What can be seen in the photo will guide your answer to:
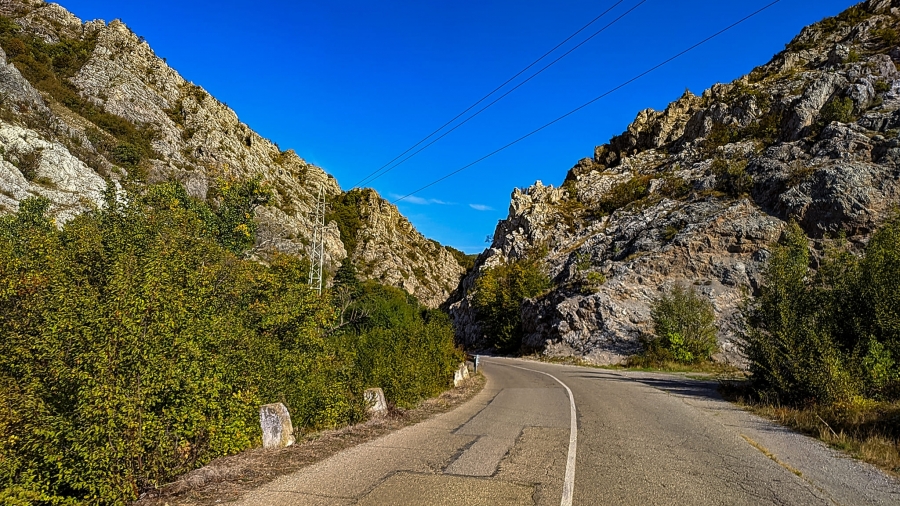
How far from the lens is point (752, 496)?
5.24 m

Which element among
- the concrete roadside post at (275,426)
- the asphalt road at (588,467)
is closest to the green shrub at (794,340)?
the asphalt road at (588,467)

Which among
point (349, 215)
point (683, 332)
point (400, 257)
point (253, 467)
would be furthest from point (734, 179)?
point (349, 215)

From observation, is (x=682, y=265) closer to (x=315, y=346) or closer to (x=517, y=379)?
(x=517, y=379)

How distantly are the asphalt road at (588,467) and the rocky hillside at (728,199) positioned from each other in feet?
46.5

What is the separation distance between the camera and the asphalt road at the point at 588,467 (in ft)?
17.0

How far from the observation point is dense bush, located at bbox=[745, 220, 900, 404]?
11242mm

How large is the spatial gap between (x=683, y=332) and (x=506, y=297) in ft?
87.4

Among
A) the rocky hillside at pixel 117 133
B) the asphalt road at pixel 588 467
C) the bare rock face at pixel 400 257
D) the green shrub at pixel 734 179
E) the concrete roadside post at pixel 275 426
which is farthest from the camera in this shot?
the bare rock face at pixel 400 257

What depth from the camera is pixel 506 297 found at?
5584 cm

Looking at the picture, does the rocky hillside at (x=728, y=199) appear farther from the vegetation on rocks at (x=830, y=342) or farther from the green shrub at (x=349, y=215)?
the green shrub at (x=349, y=215)

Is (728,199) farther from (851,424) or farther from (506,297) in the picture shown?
(851,424)

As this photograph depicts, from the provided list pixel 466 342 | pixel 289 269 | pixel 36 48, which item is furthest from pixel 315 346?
pixel 36 48

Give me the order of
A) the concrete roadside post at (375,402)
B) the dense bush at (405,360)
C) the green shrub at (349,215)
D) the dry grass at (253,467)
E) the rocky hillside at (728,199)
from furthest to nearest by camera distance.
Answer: the green shrub at (349,215), the rocky hillside at (728,199), the dense bush at (405,360), the concrete roadside post at (375,402), the dry grass at (253,467)

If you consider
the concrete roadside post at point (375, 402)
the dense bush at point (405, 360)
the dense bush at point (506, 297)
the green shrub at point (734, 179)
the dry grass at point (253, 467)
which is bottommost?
the dry grass at point (253, 467)
